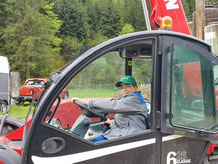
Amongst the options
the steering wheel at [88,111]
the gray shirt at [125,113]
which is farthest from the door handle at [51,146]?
the steering wheel at [88,111]

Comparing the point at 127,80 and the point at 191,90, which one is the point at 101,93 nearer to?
the point at 127,80

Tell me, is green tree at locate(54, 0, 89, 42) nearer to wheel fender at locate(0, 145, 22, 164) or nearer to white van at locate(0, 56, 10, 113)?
white van at locate(0, 56, 10, 113)

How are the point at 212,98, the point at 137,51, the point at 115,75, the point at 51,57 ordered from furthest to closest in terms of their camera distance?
the point at 51,57 → the point at 137,51 → the point at 115,75 → the point at 212,98

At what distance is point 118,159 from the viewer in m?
2.04

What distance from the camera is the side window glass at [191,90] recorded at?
2.15m

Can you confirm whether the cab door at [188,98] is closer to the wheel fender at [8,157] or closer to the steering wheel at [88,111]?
the steering wheel at [88,111]

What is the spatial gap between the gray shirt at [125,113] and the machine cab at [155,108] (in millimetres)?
155

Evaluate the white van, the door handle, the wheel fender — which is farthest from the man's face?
the white van

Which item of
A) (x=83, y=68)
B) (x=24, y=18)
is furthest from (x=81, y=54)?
(x=24, y=18)

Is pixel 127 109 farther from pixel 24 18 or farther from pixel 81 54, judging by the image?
pixel 24 18

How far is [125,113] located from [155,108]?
0.48 m

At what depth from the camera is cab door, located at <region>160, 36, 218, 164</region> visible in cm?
212

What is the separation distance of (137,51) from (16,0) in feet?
111

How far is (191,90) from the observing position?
2238 millimetres
